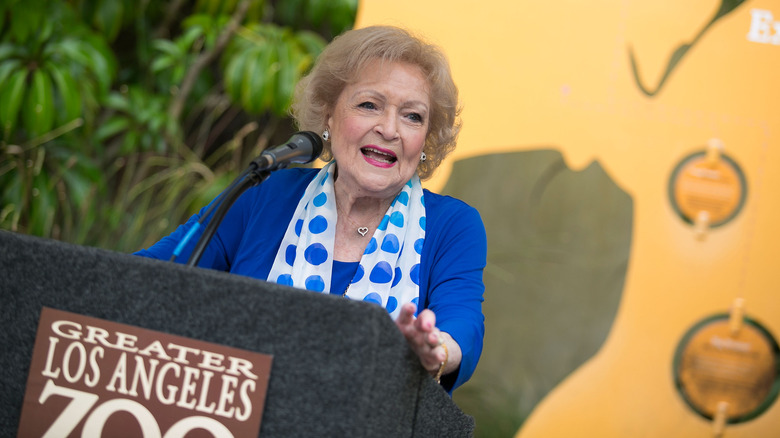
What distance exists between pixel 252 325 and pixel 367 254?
692 mm

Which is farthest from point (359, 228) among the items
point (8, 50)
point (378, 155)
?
point (8, 50)

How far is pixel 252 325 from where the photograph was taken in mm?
889

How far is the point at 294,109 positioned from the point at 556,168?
1211 millimetres

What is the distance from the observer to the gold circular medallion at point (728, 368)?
261cm

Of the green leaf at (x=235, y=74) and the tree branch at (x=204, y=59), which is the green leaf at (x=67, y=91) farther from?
the green leaf at (x=235, y=74)

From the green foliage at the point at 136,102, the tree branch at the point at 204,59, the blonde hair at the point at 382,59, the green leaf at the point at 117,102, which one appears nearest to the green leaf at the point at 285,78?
the green foliage at the point at 136,102

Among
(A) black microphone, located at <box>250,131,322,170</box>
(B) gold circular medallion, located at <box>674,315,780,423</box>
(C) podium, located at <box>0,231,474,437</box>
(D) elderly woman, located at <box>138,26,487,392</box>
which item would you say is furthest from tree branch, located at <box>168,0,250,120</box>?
(C) podium, located at <box>0,231,474,437</box>

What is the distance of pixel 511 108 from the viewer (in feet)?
9.00

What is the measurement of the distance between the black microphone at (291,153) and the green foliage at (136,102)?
1.79 meters

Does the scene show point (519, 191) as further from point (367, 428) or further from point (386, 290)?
point (367, 428)

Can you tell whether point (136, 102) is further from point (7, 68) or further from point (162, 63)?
point (7, 68)

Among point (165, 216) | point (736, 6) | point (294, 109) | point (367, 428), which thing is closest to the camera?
point (367, 428)

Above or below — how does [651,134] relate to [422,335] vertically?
above

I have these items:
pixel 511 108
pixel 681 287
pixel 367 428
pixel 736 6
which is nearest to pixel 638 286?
pixel 681 287
